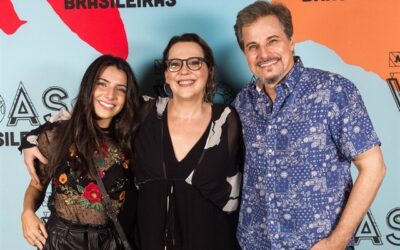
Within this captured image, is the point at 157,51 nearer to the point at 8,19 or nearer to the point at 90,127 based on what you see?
the point at 90,127

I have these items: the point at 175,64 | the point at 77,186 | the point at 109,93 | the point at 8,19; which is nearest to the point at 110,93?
the point at 109,93

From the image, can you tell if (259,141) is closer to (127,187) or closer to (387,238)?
(127,187)

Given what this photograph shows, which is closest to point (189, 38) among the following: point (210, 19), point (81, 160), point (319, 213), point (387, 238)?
point (210, 19)

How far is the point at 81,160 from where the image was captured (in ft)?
5.68

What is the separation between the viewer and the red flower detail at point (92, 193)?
173 centimetres

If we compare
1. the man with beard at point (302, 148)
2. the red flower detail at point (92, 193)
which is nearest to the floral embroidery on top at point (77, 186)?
the red flower detail at point (92, 193)

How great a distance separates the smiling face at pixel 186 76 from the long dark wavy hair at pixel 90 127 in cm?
19

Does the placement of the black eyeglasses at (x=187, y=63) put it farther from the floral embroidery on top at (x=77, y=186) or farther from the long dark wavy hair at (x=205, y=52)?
the floral embroidery on top at (x=77, y=186)

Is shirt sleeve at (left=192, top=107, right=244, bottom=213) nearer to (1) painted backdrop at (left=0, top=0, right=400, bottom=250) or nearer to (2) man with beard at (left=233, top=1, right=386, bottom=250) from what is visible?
(2) man with beard at (left=233, top=1, right=386, bottom=250)

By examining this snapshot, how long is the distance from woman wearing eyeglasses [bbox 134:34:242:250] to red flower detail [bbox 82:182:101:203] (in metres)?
0.19

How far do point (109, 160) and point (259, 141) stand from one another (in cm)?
63

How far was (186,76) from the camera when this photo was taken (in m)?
1.81

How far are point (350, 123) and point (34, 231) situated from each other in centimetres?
128

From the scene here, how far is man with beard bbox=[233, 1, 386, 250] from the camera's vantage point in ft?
4.67
